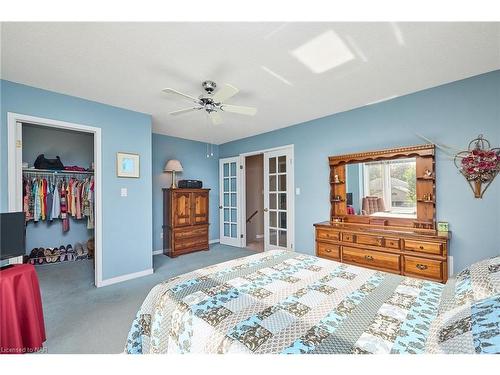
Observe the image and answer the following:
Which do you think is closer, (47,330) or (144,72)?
(47,330)

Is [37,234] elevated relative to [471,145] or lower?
lower

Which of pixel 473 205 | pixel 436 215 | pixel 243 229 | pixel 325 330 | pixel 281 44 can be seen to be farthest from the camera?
pixel 243 229

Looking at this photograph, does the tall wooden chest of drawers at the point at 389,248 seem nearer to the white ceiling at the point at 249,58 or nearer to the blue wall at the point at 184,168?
the white ceiling at the point at 249,58

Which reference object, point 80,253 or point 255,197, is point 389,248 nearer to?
point 255,197

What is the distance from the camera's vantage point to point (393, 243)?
2.47 metres

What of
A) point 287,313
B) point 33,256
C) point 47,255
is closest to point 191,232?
point 47,255

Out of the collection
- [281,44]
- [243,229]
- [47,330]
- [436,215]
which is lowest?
[47,330]

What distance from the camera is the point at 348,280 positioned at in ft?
4.68

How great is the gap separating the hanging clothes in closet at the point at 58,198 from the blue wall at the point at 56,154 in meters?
0.15

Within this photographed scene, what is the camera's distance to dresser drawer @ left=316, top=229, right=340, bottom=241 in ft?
9.49

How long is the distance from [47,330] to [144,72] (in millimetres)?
2431

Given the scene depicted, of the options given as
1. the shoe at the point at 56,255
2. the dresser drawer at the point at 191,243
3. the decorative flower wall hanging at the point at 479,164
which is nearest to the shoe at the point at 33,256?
the shoe at the point at 56,255

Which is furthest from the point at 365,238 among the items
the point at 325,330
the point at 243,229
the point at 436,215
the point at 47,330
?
the point at 47,330
